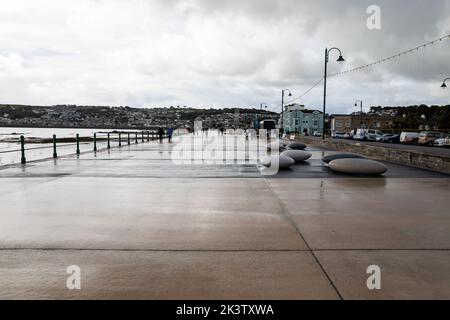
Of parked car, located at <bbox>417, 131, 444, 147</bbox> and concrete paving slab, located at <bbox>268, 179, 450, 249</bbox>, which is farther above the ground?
parked car, located at <bbox>417, 131, 444, 147</bbox>

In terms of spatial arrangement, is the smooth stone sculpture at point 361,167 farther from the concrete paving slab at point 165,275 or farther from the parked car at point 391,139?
the parked car at point 391,139

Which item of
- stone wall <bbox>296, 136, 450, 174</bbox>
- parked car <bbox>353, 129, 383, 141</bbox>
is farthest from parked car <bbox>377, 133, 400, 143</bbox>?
stone wall <bbox>296, 136, 450, 174</bbox>

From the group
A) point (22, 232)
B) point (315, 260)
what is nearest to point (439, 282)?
point (315, 260)

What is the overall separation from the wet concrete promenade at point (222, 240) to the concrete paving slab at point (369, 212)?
0.03m

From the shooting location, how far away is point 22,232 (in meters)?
5.54

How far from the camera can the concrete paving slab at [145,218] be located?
5160 mm

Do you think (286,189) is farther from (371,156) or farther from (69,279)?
(371,156)

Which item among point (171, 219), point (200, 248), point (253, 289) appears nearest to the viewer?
point (253, 289)

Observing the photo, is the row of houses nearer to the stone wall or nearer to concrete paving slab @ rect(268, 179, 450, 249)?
the stone wall

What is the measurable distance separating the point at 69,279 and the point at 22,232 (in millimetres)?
2156

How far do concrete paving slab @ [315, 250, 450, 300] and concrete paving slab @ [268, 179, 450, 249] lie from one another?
0.99ft

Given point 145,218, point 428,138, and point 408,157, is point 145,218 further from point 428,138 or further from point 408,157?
point 428,138

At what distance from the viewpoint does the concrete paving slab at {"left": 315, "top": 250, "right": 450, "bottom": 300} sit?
3.64 metres

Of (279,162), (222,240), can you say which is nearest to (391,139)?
(279,162)
